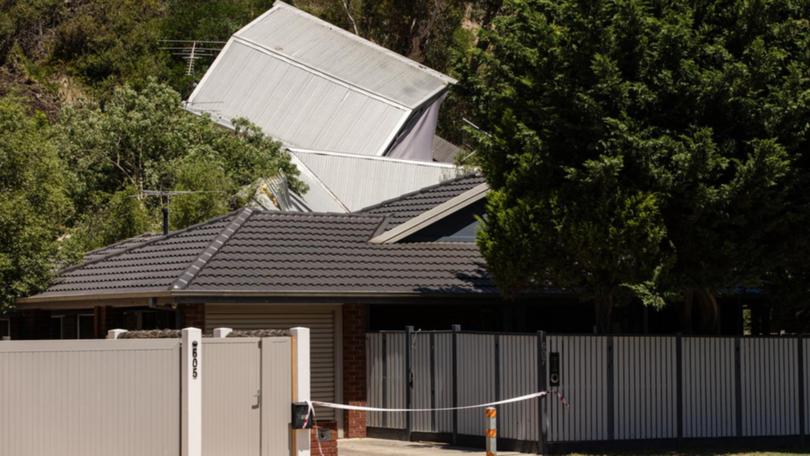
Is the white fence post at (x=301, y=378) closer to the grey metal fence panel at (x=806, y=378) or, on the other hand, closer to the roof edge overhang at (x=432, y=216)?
the grey metal fence panel at (x=806, y=378)

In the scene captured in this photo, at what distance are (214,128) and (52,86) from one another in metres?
20.9

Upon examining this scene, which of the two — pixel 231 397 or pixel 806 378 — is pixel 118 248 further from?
pixel 806 378

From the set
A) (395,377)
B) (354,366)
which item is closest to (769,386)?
(395,377)

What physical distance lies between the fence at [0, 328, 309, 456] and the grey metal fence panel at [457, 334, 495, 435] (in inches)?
217

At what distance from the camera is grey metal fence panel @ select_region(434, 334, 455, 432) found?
21.9 metres

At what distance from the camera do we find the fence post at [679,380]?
68.6ft

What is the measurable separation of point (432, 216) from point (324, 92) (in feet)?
86.6

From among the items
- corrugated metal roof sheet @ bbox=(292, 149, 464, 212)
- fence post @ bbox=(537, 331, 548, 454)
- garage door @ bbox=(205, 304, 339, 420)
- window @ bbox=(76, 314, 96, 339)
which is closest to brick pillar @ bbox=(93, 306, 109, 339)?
window @ bbox=(76, 314, 96, 339)

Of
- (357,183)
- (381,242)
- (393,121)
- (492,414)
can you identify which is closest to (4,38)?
(393,121)

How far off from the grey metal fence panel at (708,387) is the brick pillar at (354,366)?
5.63 metres

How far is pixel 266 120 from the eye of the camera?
51344 millimetres

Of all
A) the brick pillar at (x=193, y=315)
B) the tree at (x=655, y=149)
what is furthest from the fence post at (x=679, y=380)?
the brick pillar at (x=193, y=315)

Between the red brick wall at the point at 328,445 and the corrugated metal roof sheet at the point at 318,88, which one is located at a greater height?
the corrugated metal roof sheet at the point at 318,88

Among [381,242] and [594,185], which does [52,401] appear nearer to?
[594,185]
